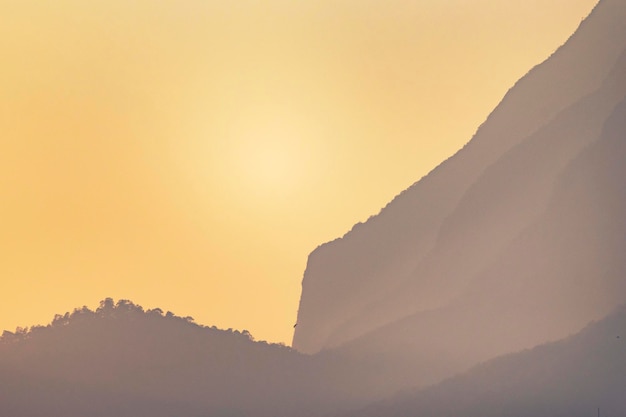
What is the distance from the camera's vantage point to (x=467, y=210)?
571 centimetres

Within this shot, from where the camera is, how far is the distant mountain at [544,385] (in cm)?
553

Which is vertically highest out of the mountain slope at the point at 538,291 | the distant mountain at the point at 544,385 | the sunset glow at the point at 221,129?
the sunset glow at the point at 221,129

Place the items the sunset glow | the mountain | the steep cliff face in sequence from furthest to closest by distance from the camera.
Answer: the steep cliff face, the sunset glow, the mountain

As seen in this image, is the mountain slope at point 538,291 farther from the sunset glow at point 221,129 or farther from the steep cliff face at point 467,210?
the sunset glow at point 221,129

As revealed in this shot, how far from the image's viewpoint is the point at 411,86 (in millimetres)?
5848

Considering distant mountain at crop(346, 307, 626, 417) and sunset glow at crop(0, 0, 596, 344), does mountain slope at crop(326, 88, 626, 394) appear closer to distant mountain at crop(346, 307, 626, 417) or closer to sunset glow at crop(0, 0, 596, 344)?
distant mountain at crop(346, 307, 626, 417)

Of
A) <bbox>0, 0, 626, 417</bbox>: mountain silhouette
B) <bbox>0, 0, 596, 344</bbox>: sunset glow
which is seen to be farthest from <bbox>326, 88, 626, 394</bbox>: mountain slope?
<bbox>0, 0, 596, 344</bbox>: sunset glow

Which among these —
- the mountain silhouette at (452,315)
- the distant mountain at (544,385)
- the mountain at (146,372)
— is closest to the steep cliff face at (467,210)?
the mountain silhouette at (452,315)

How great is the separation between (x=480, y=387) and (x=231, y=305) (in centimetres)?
167

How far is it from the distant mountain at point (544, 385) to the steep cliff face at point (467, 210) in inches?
21.2

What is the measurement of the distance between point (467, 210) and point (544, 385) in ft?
4.02

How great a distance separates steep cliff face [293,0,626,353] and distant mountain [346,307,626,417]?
0.54 meters

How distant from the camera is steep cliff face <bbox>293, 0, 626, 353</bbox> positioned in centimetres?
559

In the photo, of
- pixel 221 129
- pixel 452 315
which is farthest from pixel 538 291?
pixel 221 129
